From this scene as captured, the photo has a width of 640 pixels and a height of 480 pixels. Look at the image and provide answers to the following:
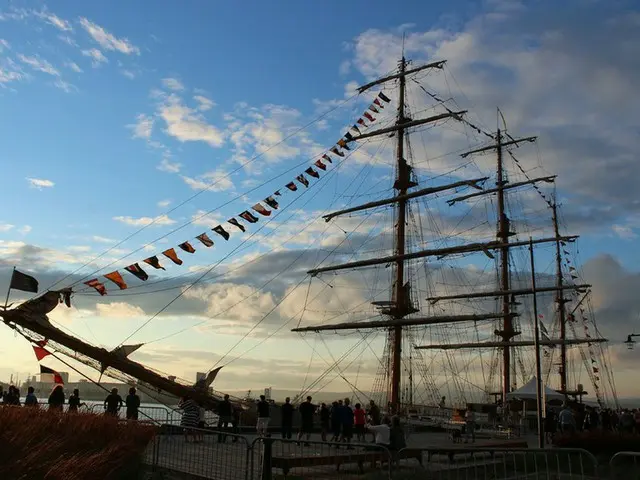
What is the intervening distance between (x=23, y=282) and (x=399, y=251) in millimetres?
23647

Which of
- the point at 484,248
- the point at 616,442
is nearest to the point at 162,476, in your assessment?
the point at 616,442

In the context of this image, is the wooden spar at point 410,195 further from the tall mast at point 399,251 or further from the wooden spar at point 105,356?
the wooden spar at point 105,356

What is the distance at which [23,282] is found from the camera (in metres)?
21.8

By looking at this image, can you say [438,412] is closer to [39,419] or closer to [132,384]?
[132,384]

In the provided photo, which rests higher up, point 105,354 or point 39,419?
point 105,354

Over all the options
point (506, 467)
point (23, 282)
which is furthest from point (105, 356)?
point (506, 467)

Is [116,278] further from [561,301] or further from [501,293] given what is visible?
[561,301]

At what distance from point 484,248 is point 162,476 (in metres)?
30.4

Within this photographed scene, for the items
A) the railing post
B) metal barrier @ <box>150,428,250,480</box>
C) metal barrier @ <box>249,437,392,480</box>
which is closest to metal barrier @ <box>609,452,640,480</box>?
metal barrier @ <box>249,437,392,480</box>

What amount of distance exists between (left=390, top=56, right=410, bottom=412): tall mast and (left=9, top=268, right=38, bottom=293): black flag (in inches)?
802

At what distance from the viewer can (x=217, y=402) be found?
1076 inches

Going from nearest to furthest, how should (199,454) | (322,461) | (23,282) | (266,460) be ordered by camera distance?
1. (266,460)
2. (322,461)
3. (199,454)
4. (23,282)

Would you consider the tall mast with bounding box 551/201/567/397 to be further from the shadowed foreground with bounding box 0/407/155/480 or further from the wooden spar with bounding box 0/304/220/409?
the shadowed foreground with bounding box 0/407/155/480

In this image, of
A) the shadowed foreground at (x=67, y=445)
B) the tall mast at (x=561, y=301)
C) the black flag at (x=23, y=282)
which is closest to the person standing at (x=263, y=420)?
the shadowed foreground at (x=67, y=445)
